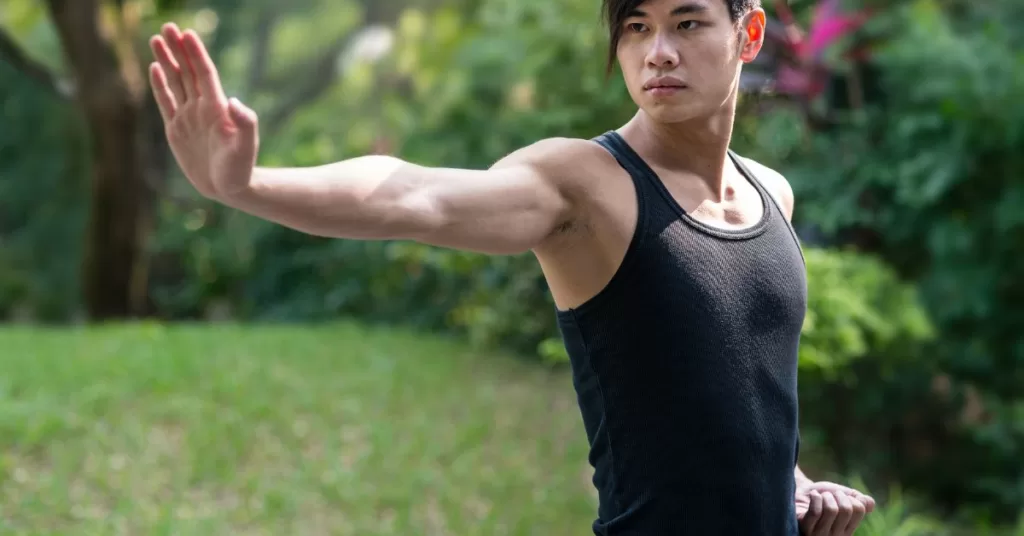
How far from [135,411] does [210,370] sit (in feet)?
2.33

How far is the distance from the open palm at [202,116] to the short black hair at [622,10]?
63 cm

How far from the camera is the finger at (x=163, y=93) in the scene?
1.22m

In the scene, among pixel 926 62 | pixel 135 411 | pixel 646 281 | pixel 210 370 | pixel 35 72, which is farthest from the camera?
pixel 35 72

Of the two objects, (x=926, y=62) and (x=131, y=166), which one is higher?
(x=926, y=62)

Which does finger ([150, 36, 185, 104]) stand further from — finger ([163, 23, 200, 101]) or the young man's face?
the young man's face

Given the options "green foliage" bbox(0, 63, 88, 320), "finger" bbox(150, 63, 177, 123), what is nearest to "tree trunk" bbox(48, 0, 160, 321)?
"green foliage" bbox(0, 63, 88, 320)

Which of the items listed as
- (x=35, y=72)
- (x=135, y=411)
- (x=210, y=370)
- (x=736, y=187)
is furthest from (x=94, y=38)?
(x=736, y=187)

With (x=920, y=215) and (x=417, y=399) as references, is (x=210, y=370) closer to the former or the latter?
(x=417, y=399)

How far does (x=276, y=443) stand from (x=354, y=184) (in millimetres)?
3621

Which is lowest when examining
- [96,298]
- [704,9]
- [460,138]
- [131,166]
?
[96,298]

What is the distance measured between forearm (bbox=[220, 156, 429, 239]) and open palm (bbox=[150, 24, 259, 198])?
3cm

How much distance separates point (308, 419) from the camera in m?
5.01

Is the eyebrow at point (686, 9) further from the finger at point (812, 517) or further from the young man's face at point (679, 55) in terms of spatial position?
the finger at point (812, 517)

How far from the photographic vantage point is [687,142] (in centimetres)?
166
